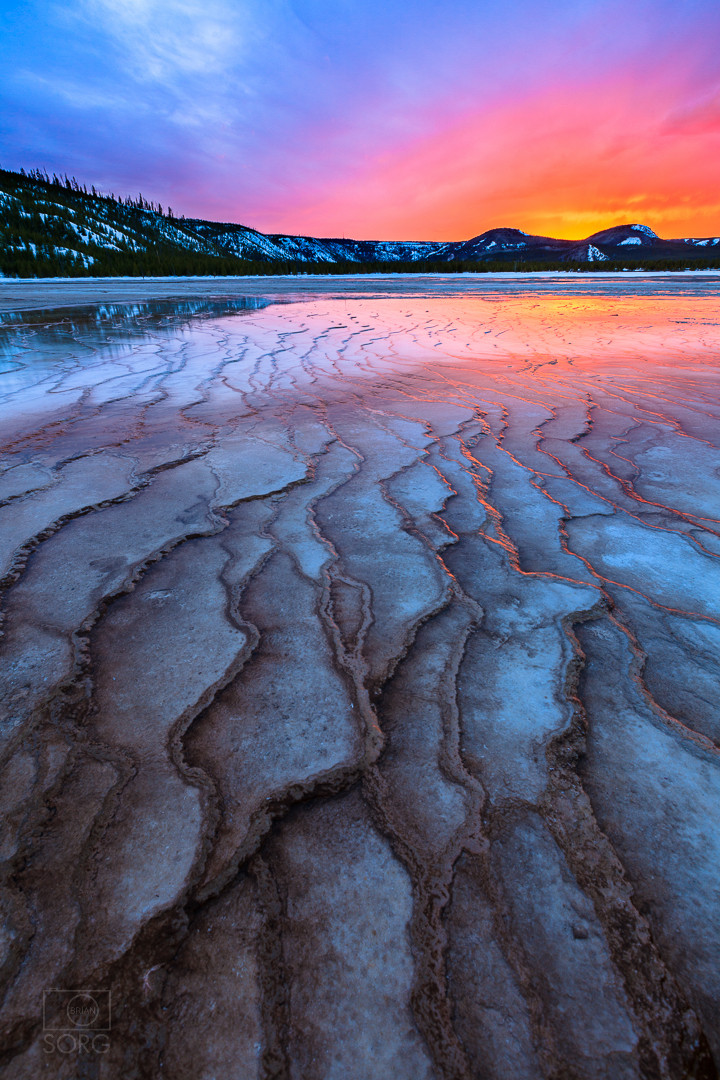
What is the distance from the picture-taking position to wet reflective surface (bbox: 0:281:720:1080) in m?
0.68

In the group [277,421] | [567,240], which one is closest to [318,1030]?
[277,421]

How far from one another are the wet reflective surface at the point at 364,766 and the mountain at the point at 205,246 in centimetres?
4319

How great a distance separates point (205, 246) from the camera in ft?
319

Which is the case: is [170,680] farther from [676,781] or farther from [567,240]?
[567,240]

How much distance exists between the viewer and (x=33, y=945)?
734 mm
